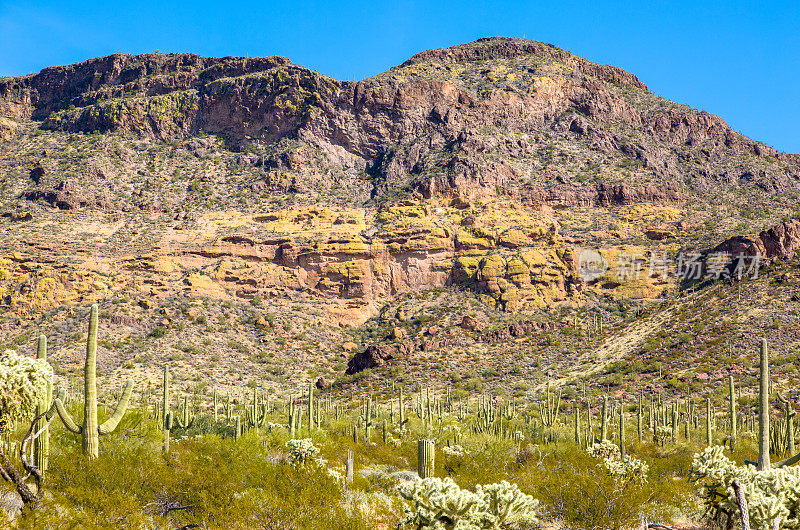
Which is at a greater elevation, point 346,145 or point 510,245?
point 346,145

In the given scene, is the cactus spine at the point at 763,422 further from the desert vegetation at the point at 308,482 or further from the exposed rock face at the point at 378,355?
the exposed rock face at the point at 378,355

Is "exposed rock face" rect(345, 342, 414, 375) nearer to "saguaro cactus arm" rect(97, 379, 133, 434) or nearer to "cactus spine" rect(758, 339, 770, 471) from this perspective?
"cactus spine" rect(758, 339, 770, 471)

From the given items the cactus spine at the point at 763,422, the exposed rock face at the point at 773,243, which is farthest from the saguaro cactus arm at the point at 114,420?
the exposed rock face at the point at 773,243

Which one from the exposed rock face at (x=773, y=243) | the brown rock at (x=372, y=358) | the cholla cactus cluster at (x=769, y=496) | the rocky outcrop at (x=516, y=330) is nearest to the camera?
the cholla cactus cluster at (x=769, y=496)

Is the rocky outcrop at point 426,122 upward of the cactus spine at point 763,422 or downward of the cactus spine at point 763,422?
upward

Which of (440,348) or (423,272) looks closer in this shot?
(440,348)

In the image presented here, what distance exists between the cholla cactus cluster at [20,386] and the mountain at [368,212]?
37300 millimetres

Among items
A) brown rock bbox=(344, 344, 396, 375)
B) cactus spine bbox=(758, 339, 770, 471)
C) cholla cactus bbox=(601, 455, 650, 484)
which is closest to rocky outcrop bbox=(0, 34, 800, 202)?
brown rock bbox=(344, 344, 396, 375)

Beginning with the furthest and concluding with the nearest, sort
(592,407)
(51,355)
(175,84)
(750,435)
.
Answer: (175,84) < (51,355) < (592,407) < (750,435)

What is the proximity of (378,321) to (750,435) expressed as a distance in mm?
46047

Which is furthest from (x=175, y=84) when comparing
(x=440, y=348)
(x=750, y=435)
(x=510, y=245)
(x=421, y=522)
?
(x=421, y=522)

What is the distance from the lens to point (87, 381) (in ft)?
37.4

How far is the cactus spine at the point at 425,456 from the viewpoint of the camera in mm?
11477

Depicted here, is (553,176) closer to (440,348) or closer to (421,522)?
(440,348)
